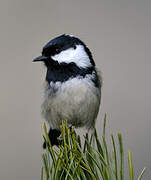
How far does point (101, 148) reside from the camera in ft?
2.58

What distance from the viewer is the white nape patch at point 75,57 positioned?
117 cm

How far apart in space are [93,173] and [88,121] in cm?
52

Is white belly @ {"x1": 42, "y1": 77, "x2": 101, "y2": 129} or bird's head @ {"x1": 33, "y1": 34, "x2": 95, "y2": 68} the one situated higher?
bird's head @ {"x1": 33, "y1": 34, "x2": 95, "y2": 68}

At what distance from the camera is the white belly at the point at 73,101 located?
1.17 m

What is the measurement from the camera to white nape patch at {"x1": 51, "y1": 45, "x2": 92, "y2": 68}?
3.85ft

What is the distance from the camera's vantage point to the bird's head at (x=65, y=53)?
1.16 m

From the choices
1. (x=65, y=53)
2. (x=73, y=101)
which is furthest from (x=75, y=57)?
(x=73, y=101)

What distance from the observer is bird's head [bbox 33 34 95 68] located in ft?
3.81

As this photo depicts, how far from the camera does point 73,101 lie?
1.18 meters

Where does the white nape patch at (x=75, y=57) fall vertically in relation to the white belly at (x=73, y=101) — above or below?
above

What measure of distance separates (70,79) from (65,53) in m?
0.09

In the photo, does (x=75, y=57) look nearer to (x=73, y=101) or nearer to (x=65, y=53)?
(x=65, y=53)

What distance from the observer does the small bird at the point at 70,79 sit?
45.9 inches

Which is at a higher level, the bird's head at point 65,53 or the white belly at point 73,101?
the bird's head at point 65,53
